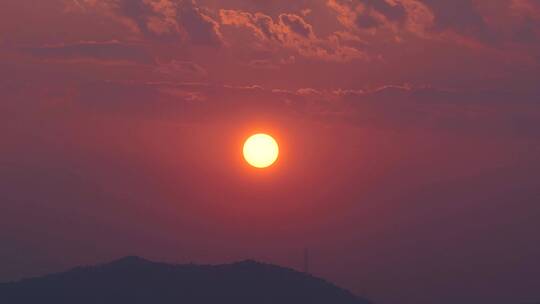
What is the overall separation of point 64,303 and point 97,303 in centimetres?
572

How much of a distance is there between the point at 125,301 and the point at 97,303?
462cm

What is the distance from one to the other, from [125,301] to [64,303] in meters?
10.1

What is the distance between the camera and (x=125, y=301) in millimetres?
199500

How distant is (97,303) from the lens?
19825 cm

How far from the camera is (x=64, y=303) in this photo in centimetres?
19938
